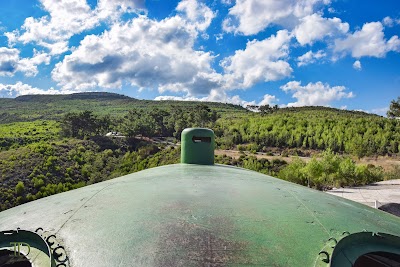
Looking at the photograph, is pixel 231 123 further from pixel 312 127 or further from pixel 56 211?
pixel 56 211

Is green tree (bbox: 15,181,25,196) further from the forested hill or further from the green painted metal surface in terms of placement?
the forested hill

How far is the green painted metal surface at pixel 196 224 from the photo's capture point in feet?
10.6

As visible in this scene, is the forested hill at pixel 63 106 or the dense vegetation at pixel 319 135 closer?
the dense vegetation at pixel 319 135

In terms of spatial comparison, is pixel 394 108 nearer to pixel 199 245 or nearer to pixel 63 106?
pixel 199 245

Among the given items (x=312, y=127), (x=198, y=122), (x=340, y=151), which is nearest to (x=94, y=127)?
(x=198, y=122)

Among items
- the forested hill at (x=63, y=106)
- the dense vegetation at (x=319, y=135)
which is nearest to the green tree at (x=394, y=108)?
the dense vegetation at (x=319, y=135)

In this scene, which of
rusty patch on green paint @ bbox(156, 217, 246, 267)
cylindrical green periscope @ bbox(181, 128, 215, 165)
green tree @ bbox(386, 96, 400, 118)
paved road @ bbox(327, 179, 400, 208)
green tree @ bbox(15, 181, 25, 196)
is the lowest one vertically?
green tree @ bbox(15, 181, 25, 196)

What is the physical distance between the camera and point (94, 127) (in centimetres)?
8638

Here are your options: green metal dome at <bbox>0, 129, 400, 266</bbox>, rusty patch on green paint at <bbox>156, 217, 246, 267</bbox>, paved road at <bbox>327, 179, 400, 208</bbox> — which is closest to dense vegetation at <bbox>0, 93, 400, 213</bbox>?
paved road at <bbox>327, 179, 400, 208</bbox>

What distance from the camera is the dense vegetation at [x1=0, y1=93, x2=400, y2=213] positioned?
28.4 meters

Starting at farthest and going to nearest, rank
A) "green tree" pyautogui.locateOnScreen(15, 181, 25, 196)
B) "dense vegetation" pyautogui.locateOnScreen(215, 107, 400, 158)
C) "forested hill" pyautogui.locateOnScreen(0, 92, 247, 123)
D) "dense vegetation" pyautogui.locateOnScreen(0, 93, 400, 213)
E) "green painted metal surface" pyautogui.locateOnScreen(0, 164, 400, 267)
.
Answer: "forested hill" pyautogui.locateOnScreen(0, 92, 247, 123)
"dense vegetation" pyautogui.locateOnScreen(215, 107, 400, 158)
"green tree" pyautogui.locateOnScreen(15, 181, 25, 196)
"dense vegetation" pyautogui.locateOnScreen(0, 93, 400, 213)
"green painted metal surface" pyautogui.locateOnScreen(0, 164, 400, 267)

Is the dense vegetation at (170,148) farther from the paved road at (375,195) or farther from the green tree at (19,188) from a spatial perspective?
the paved road at (375,195)

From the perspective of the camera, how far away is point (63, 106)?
172m

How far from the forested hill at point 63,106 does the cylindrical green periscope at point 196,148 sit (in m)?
135
